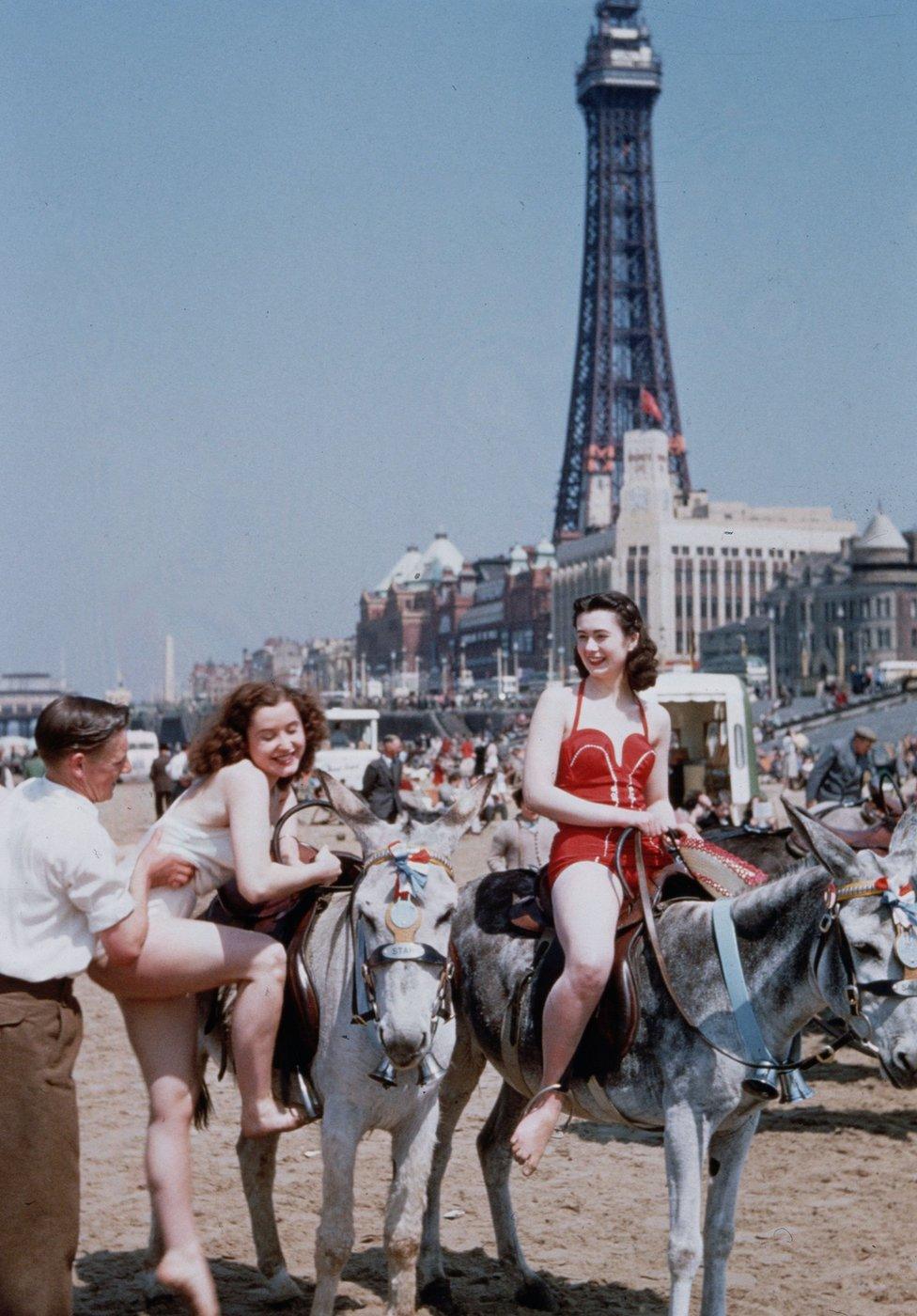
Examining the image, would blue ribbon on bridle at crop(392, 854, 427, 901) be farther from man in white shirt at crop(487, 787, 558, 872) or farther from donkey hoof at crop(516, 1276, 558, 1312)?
man in white shirt at crop(487, 787, 558, 872)

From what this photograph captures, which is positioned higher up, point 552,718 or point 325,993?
point 552,718

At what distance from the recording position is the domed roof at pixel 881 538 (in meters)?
143

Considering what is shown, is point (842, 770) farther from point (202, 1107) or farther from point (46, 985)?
point (46, 985)

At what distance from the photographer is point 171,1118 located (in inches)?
218

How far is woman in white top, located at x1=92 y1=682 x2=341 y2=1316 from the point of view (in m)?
5.38

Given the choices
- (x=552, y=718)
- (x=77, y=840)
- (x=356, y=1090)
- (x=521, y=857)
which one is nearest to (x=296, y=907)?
(x=356, y=1090)

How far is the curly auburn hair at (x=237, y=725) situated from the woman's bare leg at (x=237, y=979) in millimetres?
585

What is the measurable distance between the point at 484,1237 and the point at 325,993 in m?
2.26

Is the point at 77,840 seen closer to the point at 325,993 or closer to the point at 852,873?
the point at 325,993

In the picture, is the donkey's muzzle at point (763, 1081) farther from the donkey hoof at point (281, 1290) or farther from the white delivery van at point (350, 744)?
the white delivery van at point (350, 744)

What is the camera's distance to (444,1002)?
560cm

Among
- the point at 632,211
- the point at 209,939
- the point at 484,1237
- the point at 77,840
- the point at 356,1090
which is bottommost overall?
the point at 484,1237

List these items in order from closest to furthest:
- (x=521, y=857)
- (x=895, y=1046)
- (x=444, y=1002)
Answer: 1. (x=895, y=1046)
2. (x=444, y=1002)
3. (x=521, y=857)

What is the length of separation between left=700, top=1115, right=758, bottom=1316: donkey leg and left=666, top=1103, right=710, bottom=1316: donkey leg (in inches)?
11.1
